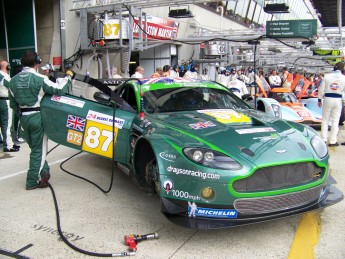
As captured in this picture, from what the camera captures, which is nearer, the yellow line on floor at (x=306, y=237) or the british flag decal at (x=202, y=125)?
the yellow line on floor at (x=306, y=237)

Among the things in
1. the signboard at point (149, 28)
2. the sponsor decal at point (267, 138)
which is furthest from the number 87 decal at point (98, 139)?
the signboard at point (149, 28)

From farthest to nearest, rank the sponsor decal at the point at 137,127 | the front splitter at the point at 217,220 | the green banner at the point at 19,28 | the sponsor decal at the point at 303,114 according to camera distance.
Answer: the green banner at the point at 19,28 → the sponsor decal at the point at 303,114 → the sponsor decal at the point at 137,127 → the front splitter at the point at 217,220

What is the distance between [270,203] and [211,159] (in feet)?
2.02

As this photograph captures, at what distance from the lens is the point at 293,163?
3160 millimetres

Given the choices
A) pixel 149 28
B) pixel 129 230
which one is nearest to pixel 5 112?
pixel 129 230

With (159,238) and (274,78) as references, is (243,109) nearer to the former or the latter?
(159,238)

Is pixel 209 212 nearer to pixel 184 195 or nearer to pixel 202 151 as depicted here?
pixel 184 195

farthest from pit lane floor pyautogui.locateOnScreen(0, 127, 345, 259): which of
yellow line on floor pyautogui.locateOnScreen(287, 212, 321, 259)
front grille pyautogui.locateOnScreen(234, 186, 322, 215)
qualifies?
front grille pyautogui.locateOnScreen(234, 186, 322, 215)

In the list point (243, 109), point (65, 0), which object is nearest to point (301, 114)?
point (243, 109)

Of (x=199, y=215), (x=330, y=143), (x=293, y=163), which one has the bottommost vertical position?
(x=330, y=143)

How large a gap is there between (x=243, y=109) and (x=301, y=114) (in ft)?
16.2

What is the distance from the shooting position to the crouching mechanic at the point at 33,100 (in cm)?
447

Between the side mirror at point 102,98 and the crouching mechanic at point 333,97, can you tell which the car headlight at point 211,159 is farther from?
the crouching mechanic at point 333,97

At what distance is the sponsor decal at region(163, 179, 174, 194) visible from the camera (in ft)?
10.4
